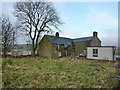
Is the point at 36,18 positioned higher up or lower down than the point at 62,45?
higher up

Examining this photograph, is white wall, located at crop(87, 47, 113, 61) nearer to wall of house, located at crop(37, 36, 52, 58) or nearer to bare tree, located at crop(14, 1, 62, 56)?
wall of house, located at crop(37, 36, 52, 58)

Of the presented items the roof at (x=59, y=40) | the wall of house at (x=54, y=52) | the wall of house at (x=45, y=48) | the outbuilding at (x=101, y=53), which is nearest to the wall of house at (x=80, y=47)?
the roof at (x=59, y=40)

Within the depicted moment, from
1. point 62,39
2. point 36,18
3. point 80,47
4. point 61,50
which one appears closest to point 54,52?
point 61,50

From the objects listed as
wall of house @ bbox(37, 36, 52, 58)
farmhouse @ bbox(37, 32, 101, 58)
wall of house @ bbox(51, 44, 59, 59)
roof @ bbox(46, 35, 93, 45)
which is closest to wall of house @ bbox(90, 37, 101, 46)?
farmhouse @ bbox(37, 32, 101, 58)

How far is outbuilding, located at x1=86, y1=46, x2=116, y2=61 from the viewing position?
871 cm

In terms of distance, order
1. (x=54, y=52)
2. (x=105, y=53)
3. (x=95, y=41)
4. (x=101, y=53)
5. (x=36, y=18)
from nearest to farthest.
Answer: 1. (x=105, y=53)
2. (x=101, y=53)
3. (x=54, y=52)
4. (x=36, y=18)
5. (x=95, y=41)

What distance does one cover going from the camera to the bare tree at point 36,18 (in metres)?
10.7

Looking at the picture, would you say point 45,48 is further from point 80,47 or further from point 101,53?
point 101,53

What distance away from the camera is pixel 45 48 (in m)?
11.8

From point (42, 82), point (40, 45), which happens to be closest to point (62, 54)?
point (40, 45)

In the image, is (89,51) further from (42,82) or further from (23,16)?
(42,82)

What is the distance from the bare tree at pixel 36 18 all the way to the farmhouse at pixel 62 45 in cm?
87

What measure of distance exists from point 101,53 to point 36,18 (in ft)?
22.2

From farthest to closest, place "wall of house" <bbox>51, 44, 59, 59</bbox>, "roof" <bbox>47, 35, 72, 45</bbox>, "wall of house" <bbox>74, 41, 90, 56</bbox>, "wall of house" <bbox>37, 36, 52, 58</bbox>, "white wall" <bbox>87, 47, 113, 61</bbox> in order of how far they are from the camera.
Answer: "wall of house" <bbox>74, 41, 90, 56</bbox> < "roof" <bbox>47, 35, 72, 45</bbox> < "wall of house" <bbox>37, 36, 52, 58</bbox> < "wall of house" <bbox>51, 44, 59, 59</bbox> < "white wall" <bbox>87, 47, 113, 61</bbox>
